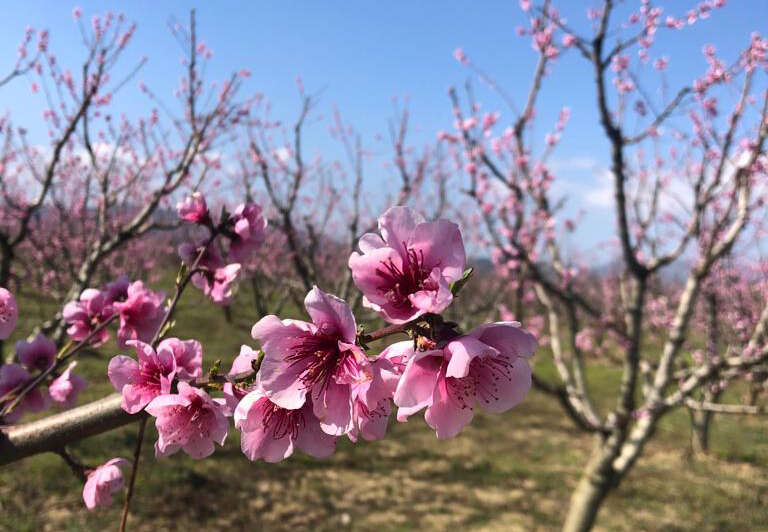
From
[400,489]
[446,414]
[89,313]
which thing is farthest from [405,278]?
[400,489]

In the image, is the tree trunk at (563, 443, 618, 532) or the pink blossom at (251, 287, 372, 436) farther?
the tree trunk at (563, 443, 618, 532)

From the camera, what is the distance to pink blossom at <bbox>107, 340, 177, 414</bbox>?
1.04 m

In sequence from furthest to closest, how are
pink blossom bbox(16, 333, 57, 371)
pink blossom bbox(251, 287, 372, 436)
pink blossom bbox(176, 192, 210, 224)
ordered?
1. pink blossom bbox(16, 333, 57, 371)
2. pink blossom bbox(176, 192, 210, 224)
3. pink blossom bbox(251, 287, 372, 436)

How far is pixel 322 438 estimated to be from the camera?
107 centimetres

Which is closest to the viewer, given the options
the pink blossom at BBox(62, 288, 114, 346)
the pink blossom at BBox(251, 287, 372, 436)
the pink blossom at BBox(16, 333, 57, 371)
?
the pink blossom at BBox(251, 287, 372, 436)

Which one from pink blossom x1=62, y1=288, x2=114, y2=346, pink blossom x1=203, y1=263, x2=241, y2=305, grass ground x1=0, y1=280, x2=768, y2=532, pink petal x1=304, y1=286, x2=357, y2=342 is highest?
pink blossom x1=203, y1=263, x2=241, y2=305

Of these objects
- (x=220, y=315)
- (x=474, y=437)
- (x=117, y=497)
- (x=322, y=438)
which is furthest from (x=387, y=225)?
(x=220, y=315)

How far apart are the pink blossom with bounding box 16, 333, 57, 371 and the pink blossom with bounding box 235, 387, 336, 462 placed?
1199 millimetres

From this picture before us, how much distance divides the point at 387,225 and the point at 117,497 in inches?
247

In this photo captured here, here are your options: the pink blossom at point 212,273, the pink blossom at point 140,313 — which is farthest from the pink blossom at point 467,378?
the pink blossom at point 140,313

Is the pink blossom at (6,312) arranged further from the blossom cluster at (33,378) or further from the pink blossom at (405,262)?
the pink blossom at (405,262)

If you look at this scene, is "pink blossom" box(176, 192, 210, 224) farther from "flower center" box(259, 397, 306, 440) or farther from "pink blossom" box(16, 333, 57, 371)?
"pink blossom" box(16, 333, 57, 371)

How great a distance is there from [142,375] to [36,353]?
1.02 m

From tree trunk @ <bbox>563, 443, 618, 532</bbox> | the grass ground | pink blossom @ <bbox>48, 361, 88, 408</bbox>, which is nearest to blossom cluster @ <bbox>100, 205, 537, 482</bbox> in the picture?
pink blossom @ <bbox>48, 361, 88, 408</bbox>
